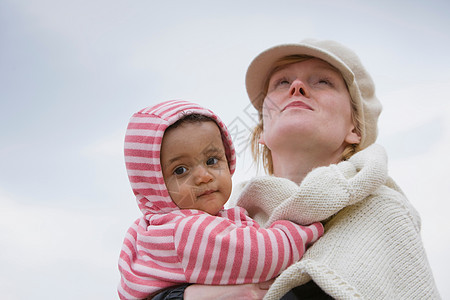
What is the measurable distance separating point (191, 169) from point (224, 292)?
1.51 feet

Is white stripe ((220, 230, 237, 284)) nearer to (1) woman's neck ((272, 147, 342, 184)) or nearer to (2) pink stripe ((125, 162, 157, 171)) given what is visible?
(2) pink stripe ((125, 162, 157, 171))

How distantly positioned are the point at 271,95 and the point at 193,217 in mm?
1074

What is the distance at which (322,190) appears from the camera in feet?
5.24

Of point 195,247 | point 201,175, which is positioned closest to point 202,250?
point 195,247

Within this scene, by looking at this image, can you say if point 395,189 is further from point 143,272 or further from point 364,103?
point 143,272

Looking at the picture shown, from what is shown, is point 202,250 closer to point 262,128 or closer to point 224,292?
point 224,292

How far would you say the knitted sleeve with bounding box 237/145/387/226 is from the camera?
1.58 metres

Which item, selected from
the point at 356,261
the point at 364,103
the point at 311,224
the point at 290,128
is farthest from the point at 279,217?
the point at 364,103

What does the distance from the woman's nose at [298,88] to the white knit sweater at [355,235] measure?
53 centimetres

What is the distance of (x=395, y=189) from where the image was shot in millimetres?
2033

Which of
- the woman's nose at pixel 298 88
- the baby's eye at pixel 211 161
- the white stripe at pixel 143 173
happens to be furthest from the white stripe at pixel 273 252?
the woman's nose at pixel 298 88

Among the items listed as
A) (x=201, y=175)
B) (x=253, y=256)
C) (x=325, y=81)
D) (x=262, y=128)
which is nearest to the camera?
(x=253, y=256)

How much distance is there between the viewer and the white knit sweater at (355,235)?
4.77 ft

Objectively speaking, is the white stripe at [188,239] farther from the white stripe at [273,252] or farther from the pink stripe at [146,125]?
the pink stripe at [146,125]
